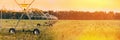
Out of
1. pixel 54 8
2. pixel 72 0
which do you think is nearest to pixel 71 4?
pixel 72 0

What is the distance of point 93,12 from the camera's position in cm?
185

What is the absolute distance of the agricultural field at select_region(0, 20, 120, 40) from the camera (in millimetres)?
1843

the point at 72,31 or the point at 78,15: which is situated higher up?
the point at 78,15

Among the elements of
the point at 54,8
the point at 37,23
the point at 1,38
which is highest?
the point at 54,8

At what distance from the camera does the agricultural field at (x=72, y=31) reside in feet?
6.05

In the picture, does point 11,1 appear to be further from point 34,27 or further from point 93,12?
point 93,12

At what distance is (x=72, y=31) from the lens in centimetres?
186

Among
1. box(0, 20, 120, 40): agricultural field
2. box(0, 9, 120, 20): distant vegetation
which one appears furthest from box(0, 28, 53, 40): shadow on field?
box(0, 9, 120, 20): distant vegetation

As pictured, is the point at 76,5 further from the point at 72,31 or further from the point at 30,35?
the point at 30,35

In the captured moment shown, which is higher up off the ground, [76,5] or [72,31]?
[76,5]

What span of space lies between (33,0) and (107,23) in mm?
768

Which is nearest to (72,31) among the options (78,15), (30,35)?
(78,15)

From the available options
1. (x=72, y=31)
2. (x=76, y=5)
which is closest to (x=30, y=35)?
(x=72, y=31)

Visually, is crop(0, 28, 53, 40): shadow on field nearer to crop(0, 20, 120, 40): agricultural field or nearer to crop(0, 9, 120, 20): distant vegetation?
crop(0, 20, 120, 40): agricultural field
